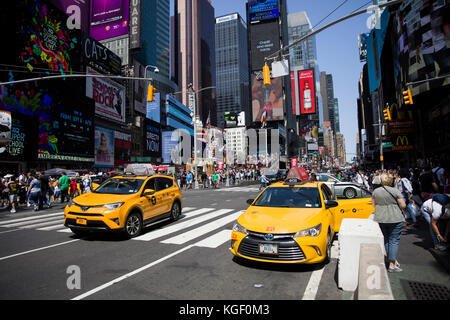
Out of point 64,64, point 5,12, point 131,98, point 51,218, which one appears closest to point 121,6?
point 131,98

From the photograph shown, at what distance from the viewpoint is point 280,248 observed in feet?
14.9

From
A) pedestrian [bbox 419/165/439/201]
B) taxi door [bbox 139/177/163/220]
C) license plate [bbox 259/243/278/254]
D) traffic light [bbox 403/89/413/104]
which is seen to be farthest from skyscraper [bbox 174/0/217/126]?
license plate [bbox 259/243/278/254]

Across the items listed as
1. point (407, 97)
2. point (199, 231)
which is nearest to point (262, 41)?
point (407, 97)

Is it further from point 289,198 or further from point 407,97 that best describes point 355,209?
point 407,97

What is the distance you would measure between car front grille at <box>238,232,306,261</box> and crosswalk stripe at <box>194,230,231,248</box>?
194cm

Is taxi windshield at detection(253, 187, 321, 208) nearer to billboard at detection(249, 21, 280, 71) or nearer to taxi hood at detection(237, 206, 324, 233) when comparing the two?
taxi hood at detection(237, 206, 324, 233)

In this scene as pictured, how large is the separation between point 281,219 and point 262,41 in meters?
144

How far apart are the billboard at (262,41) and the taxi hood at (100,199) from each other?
134136mm

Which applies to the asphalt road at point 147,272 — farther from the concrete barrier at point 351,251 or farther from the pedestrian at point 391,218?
the pedestrian at point 391,218

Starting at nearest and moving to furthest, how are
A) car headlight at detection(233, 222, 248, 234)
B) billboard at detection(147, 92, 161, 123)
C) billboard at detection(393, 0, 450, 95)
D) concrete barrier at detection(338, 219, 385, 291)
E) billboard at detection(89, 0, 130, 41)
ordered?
concrete barrier at detection(338, 219, 385, 291), car headlight at detection(233, 222, 248, 234), billboard at detection(393, 0, 450, 95), billboard at detection(89, 0, 130, 41), billboard at detection(147, 92, 161, 123)

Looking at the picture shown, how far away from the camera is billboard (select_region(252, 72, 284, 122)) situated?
131 metres

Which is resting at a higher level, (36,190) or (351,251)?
(36,190)

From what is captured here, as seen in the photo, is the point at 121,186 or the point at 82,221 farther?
the point at 121,186
